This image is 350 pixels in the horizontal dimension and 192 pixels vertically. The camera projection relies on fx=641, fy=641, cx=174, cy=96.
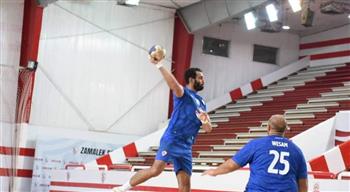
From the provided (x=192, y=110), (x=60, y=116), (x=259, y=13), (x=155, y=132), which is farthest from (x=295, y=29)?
(x=192, y=110)

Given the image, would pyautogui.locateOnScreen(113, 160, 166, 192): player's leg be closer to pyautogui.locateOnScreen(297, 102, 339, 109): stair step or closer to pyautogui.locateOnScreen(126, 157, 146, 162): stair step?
pyautogui.locateOnScreen(126, 157, 146, 162): stair step

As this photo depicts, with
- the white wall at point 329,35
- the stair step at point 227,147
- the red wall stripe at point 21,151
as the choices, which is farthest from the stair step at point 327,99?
the red wall stripe at point 21,151

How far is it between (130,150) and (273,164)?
1269 centimetres

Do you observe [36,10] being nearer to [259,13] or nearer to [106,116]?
[106,116]

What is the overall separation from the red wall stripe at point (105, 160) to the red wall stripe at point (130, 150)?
0.68 metres

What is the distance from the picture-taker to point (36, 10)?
1822cm

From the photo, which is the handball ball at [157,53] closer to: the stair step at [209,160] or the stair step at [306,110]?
the stair step at [209,160]

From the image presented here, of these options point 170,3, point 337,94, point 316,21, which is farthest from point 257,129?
point 316,21

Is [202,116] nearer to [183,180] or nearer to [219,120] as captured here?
[183,180]

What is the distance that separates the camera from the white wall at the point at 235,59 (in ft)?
70.6

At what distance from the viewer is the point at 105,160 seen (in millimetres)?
18172

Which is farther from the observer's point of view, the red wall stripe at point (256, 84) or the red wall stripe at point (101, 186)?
the red wall stripe at point (256, 84)

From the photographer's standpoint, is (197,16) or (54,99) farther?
A: (197,16)

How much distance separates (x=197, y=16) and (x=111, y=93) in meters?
3.62
